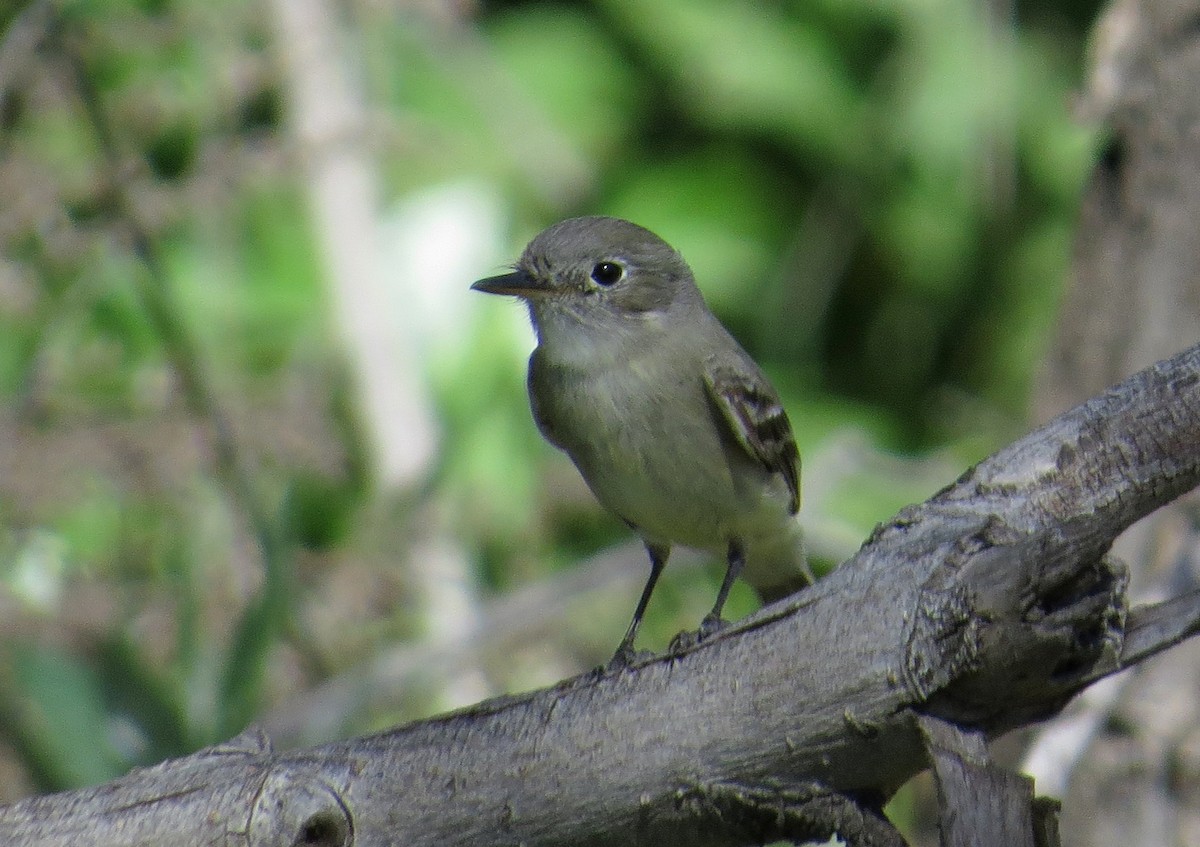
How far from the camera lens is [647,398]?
12.4 ft

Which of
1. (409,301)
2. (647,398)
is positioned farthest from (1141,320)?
(409,301)

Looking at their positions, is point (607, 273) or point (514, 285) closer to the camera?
point (514, 285)

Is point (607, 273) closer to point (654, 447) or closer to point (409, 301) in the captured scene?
point (654, 447)

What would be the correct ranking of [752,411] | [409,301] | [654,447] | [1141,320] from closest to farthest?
[654,447] < [752,411] < [1141,320] < [409,301]

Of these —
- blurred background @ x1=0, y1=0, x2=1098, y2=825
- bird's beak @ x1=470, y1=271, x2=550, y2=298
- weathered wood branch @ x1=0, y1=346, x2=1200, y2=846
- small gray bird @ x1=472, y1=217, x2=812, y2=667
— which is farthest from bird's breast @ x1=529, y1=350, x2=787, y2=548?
weathered wood branch @ x1=0, y1=346, x2=1200, y2=846

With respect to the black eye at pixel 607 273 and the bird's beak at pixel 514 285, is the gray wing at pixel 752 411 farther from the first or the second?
the bird's beak at pixel 514 285

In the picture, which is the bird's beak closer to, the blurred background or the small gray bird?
the small gray bird

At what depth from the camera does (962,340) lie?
7270mm

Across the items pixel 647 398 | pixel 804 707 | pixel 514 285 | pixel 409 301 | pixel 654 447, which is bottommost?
pixel 804 707

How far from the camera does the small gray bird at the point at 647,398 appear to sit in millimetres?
3756

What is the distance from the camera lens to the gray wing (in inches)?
152

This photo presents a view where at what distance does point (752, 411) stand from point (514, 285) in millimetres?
707

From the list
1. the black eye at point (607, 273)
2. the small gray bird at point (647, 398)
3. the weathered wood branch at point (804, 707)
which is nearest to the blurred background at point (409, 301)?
the small gray bird at point (647, 398)

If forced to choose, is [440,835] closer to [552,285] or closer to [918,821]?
[552,285]
